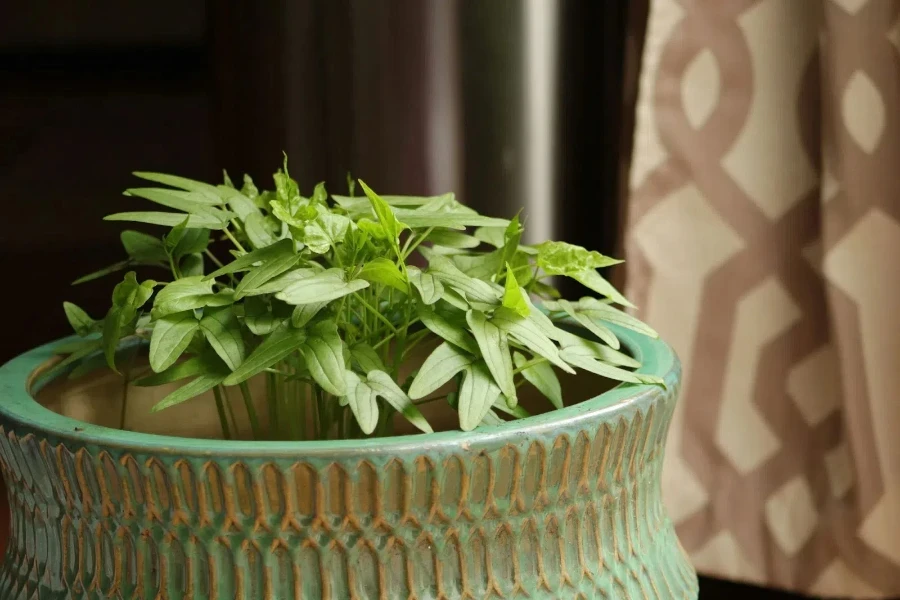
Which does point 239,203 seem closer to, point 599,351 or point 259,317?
point 259,317

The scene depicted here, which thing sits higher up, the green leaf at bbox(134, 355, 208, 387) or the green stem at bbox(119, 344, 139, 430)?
the green leaf at bbox(134, 355, 208, 387)

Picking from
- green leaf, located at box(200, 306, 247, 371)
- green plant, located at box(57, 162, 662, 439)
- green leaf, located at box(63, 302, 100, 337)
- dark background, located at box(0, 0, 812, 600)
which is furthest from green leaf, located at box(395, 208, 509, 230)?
dark background, located at box(0, 0, 812, 600)

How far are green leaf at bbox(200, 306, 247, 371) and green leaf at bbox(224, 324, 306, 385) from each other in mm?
13

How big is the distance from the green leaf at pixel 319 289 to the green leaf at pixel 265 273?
0.01 meters

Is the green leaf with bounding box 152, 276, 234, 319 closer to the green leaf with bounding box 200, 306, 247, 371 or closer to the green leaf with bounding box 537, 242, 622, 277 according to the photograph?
the green leaf with bounding box 200, 306, 247, 371

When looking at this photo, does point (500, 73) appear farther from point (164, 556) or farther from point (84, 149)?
point (164, 556)

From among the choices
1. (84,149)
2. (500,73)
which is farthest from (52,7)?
(500,73)

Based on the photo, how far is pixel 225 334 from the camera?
1.54 ft

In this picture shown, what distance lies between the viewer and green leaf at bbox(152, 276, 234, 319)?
0.45m

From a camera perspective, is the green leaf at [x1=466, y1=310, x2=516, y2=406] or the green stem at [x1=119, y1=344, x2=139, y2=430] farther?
the green stem at [x1=119, y1=344, x2=139, y2=430]

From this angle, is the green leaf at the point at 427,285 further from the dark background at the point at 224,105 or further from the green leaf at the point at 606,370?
the dark background at the point at 224,105

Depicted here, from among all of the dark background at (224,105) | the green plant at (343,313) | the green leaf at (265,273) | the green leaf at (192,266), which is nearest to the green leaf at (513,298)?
the green plant at (343,313)

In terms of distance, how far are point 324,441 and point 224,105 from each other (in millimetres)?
574

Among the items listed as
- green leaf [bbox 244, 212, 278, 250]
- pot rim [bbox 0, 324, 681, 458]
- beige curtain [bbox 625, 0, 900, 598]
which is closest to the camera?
pot rim [bbox 0, 324, 681, 458]
